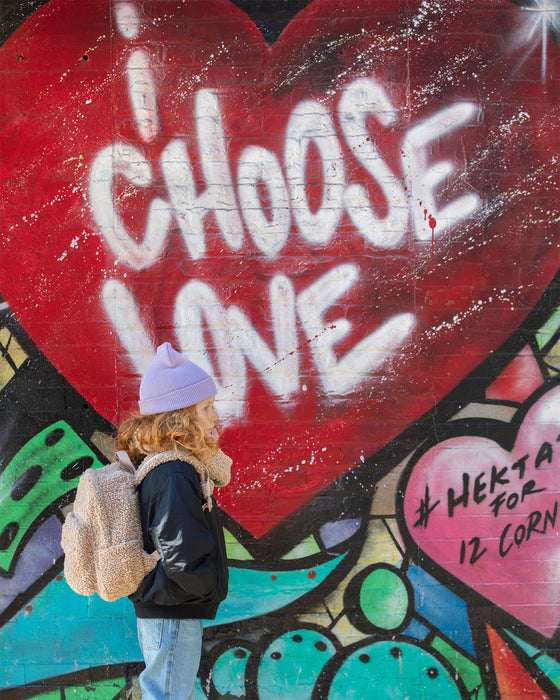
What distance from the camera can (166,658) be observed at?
2273 mm

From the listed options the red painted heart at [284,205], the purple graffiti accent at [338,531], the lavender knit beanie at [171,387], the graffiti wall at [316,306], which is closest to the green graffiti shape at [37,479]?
the graffiti wall at [316,306]

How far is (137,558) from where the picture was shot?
221 cm

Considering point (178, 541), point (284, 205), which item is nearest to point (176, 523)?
point (178, 541)

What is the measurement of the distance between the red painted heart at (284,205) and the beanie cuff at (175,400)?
33.7 inches

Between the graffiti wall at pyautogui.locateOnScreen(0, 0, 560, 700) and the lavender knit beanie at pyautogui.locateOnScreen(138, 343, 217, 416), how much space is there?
83 cm

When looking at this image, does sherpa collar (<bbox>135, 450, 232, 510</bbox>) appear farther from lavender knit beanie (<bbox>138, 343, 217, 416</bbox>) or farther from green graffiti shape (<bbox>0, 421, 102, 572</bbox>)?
green graffiti shape (<bbox>0, 421, 102, 572</bbox>)

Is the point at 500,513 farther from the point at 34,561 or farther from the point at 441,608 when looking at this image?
the point at 34,561

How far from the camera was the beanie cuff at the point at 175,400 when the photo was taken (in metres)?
2.30

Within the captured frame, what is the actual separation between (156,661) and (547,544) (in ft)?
6.99

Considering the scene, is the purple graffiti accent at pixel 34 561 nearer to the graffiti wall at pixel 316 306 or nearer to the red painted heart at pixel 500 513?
the graffiti wall at pixel 316 306

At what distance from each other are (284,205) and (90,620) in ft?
8.06

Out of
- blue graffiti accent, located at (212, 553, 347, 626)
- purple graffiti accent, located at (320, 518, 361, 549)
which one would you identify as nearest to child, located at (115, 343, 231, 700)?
blue graffiti accent, located at (212, 553, 347, 626)

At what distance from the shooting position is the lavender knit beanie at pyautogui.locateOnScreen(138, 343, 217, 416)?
231cm

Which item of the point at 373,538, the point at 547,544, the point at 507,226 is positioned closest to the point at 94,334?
the point at 373,538
